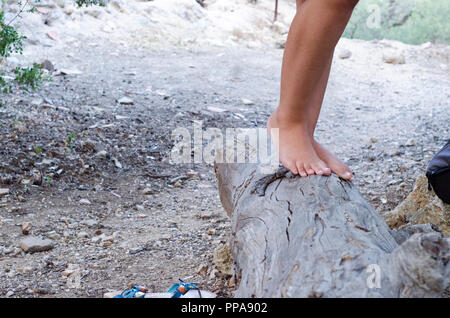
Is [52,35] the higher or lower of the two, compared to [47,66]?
higher

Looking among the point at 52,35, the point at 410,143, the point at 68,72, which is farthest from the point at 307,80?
the point at 52,35

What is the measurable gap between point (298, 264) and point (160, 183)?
1.98 meters

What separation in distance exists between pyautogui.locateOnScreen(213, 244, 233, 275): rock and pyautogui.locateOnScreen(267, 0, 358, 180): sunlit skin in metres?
0.44

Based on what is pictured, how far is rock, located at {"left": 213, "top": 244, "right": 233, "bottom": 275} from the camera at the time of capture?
184 cm

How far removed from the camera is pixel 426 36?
8320 mm

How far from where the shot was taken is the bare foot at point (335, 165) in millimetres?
1675

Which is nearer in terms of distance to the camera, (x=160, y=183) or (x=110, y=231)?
(x=110, y=231)

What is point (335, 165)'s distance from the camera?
1.73 meters

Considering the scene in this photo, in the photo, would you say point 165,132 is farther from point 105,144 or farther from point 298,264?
point 298,264

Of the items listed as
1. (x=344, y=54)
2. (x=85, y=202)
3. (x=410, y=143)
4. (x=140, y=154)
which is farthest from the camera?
(x=344, y=54)

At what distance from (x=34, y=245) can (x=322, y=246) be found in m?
1.42

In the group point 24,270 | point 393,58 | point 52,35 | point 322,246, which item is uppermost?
point 393,58

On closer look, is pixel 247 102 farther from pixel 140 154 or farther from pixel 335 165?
pixel 335 165
